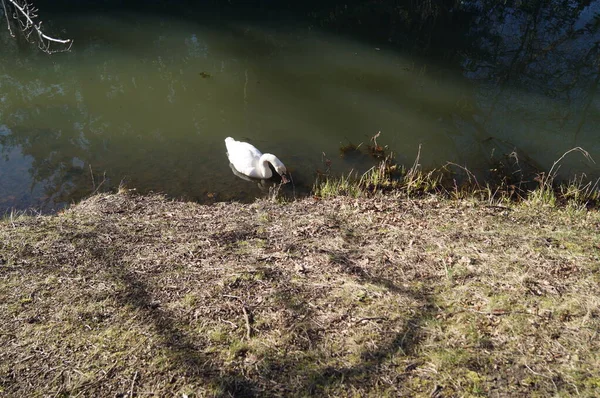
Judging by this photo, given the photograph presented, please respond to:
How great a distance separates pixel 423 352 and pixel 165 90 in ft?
26.1

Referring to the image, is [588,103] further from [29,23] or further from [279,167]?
[29,23]

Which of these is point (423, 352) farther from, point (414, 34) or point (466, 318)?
point (414, 34)

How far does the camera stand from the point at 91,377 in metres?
2.36

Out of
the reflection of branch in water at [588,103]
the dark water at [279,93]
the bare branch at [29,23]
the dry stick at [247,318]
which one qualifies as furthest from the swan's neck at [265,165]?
the reflection of branch in water at [588,103]

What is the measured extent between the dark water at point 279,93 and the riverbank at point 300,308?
2365 mm

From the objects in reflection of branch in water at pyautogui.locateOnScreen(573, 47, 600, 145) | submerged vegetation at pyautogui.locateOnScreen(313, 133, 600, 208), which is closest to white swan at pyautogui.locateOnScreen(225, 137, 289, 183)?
submerged vegetation at pyautogui.locateOnScreen(313, 133, 600, 208)

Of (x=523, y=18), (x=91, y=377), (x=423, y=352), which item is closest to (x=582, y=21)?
(x=523, y=18)

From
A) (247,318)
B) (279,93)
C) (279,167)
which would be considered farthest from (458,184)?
(247,318)

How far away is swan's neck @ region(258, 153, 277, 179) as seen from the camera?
6.18 metres

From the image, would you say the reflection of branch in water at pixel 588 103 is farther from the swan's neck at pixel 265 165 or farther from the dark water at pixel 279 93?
the swan's neck at pixel 265 165

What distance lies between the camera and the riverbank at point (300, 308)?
2367 mm

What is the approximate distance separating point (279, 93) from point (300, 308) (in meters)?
6.68

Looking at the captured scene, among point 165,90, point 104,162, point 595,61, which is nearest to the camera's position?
point 104,162

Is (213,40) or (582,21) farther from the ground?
(582,21)
